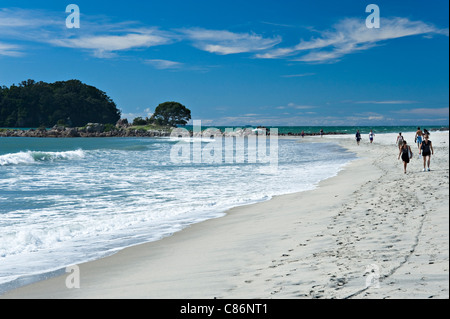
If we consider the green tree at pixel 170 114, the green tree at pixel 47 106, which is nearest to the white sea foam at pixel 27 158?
the green tree at pixel 170 114

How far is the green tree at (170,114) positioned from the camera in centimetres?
12650

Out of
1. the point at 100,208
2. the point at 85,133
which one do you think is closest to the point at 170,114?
the point at 85,133

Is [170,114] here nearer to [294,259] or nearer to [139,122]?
[139,122]

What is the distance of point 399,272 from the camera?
4145 mm

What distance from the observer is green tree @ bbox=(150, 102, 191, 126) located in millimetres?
126500

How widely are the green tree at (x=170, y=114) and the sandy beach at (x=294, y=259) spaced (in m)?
120

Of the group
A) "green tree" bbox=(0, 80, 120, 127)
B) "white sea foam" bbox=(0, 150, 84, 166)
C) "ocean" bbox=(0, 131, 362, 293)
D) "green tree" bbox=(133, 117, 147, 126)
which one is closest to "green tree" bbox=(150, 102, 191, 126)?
"green tree" bbox=(133, 117, 147, 126)

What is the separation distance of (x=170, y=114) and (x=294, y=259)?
12385cm

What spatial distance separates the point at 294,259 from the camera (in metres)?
5.24

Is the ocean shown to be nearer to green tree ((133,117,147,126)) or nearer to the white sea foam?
the white sea foam

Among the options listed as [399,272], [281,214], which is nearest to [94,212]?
[281,214]

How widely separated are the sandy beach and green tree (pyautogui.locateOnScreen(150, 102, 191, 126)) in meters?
120
